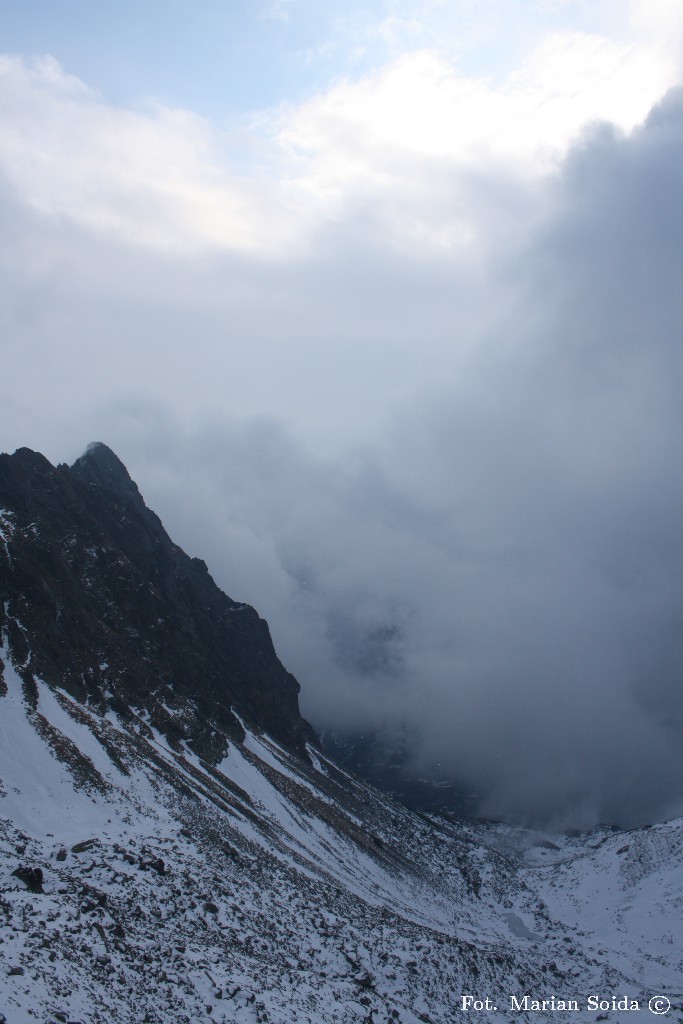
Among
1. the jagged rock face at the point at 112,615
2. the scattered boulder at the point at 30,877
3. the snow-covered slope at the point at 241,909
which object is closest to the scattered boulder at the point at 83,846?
the snow-covered slope at the point at 241,909

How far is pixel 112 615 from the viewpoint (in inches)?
3659

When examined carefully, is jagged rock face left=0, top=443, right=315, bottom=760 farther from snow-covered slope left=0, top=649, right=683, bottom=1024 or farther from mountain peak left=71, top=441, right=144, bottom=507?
snow-covered slope left=0, top=649, right=683, bottom=1024

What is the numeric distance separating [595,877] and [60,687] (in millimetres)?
87542

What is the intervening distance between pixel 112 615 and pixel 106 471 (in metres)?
50.9

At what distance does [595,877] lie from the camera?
107 meters

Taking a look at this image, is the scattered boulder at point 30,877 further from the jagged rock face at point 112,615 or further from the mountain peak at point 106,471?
the mountain peak at point 106,471

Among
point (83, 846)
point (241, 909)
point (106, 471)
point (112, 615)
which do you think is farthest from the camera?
point (106, 471)

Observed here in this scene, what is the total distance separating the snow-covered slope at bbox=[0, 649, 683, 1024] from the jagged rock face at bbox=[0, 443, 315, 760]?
4718mm

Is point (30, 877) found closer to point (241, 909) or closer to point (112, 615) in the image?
point (241, 909)

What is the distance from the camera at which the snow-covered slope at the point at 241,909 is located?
27.2 m

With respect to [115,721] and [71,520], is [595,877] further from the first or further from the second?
[71,520]

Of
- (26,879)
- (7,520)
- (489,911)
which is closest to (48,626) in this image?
(7,520)

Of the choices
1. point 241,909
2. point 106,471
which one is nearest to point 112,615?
point 106,471

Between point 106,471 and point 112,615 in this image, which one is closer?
point 112,615
